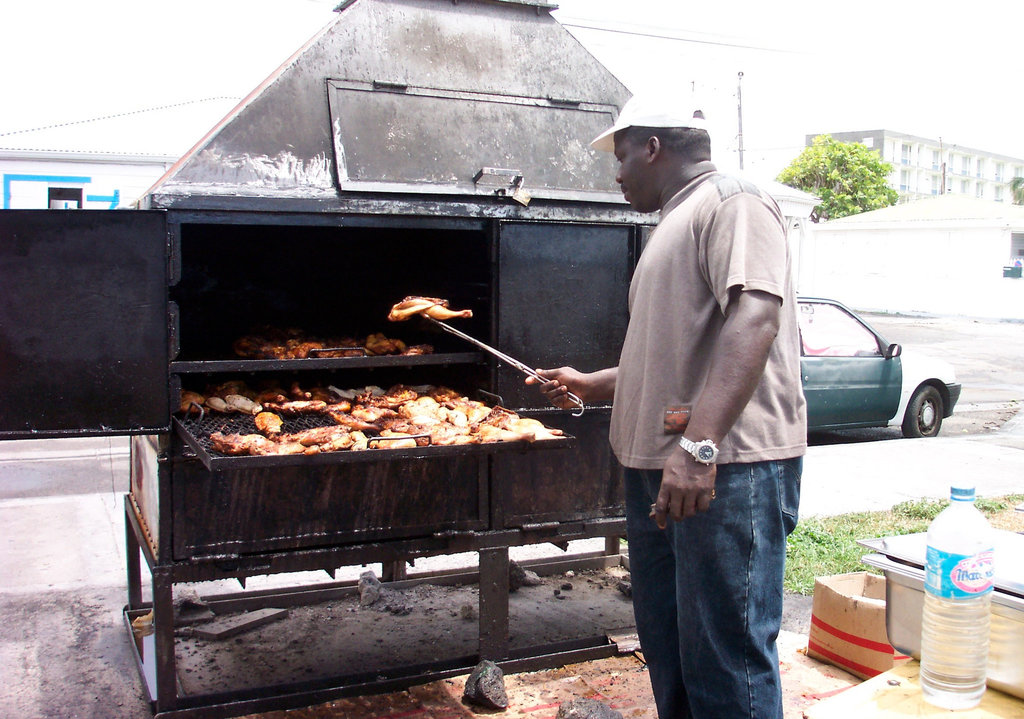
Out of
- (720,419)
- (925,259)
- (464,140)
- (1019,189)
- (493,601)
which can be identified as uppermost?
(1019,189)

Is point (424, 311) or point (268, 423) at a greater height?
point (424, 311)

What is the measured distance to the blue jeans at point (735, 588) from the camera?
8.43 feet

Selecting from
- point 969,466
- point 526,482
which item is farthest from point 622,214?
point 969,466

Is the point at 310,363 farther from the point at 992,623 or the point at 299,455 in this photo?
the point at 992,623

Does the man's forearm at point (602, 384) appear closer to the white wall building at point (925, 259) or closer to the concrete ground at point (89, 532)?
the concrete ground at point (89, 532)

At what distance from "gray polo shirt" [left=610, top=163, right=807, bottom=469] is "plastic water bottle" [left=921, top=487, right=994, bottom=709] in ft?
1.88

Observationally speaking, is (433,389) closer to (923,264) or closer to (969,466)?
(969,466)

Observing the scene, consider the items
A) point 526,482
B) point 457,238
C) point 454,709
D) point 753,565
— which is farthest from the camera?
point 457,238

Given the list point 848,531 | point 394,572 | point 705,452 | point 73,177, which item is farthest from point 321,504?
point 73,177

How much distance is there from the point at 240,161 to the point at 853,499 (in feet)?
19.0

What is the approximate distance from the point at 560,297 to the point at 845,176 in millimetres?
44573

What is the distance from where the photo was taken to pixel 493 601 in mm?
3926

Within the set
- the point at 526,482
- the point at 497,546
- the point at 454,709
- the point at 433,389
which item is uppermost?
the point at 433,389

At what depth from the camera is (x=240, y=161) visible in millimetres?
3441
